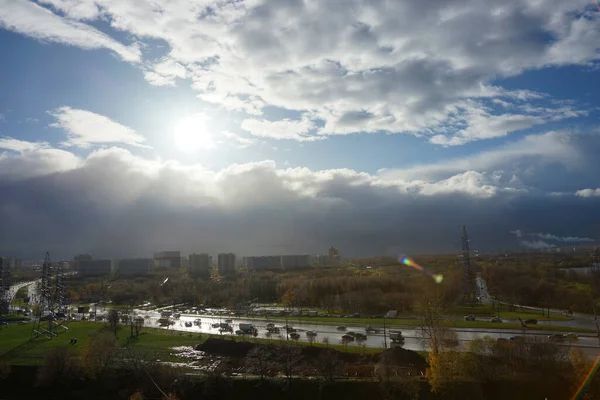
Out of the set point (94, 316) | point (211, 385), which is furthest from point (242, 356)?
point (94, 316)

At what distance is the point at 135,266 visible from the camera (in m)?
101

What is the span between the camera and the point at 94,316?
156 feet

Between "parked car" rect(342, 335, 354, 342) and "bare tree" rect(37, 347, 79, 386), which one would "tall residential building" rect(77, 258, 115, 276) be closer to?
"bare tree" rect(37, 347, 79, 386)

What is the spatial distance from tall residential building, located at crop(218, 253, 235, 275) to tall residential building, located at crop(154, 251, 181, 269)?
19036mm

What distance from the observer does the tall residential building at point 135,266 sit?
99000 mm

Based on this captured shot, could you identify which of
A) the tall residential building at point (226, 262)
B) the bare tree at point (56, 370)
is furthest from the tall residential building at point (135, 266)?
the bare tree at point (56, 370)

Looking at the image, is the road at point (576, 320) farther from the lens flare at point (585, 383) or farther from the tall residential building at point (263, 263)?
the tall residential building at point (263, 263)

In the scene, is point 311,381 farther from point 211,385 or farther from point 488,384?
point 488,384

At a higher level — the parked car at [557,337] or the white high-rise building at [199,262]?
the white high-rise building at [199,262]

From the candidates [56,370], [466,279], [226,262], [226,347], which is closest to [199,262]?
[226,262]

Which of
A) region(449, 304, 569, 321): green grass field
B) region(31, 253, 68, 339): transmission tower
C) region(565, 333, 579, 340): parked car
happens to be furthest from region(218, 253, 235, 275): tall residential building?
region(565, 333, 579, 340): parked car

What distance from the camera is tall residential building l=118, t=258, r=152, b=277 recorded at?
9900 centimetres

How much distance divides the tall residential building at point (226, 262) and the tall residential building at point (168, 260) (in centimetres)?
1904

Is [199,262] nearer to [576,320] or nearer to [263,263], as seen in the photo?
[263,263]
